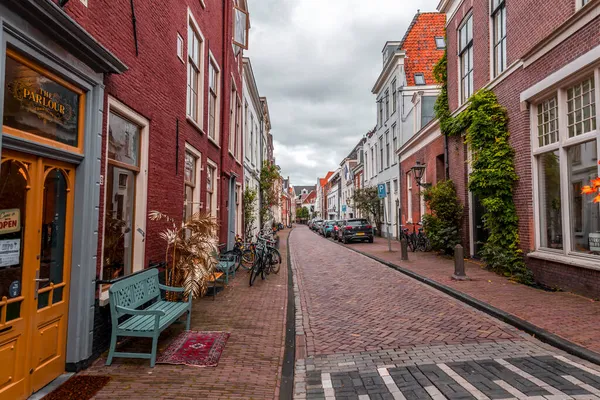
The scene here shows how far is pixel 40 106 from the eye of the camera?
3.50m

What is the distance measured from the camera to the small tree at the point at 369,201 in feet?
87.8

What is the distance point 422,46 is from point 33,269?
24.8m

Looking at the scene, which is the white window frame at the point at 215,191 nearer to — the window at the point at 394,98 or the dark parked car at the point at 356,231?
the dark parked car at the point at 356,231

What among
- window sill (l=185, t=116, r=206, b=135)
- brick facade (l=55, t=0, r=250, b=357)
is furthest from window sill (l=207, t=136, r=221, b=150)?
window sill (l=185, t=116, r=206, b=135)

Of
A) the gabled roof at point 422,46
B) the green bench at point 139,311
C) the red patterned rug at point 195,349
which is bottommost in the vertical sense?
the red patterned rug at point 195,349

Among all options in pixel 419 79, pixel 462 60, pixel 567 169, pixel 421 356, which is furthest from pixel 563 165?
pixel 419 79

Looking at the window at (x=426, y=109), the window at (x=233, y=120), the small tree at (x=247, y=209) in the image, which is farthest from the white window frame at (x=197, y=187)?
the window at (x=426, y=109)

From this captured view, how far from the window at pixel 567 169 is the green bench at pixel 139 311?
706 centimetres

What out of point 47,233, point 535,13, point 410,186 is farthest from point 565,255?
point 410,186

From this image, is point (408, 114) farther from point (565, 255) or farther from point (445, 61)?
point (565, 255)

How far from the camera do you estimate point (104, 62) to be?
4234 millimetres

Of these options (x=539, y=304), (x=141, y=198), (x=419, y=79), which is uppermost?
(x=419, y=79)

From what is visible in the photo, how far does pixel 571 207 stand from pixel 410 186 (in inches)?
529

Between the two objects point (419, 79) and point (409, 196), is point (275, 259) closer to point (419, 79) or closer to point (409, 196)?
point (409, 196)
